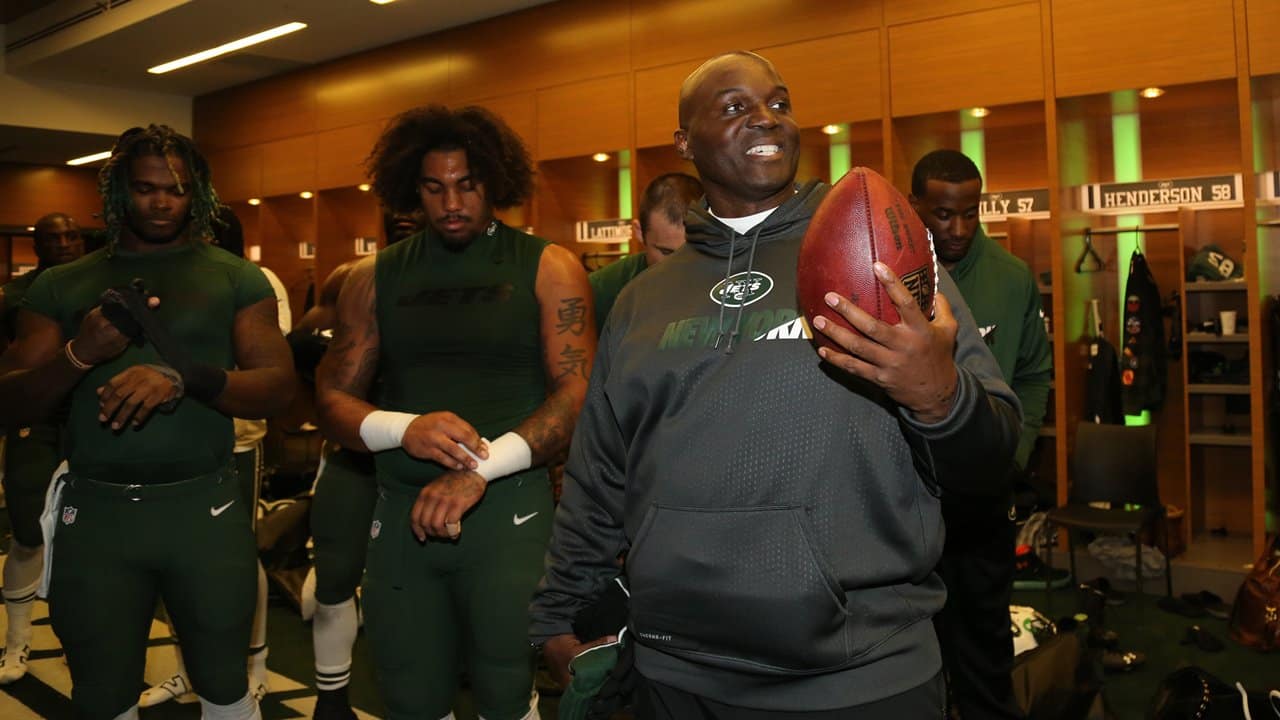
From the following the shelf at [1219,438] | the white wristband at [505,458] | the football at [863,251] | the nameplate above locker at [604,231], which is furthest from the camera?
the nameplate above locker at [604,231]

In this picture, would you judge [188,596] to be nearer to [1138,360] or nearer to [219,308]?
[219,308]

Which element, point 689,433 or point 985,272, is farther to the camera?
point 985,272

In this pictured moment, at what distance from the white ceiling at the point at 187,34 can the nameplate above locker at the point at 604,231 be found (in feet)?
5.25

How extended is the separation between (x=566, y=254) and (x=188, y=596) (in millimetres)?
1102

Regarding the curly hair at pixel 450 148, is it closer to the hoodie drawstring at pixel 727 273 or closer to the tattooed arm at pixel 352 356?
the tattooed arm at pixel 352 356

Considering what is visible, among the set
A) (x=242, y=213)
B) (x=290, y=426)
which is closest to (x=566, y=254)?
(x=290, y=426)

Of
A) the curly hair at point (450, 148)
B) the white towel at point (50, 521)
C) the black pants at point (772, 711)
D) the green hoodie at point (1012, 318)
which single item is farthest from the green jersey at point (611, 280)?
the black pants at point (772, 711)

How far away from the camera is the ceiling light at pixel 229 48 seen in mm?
7566

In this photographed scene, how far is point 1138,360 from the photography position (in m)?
5.23

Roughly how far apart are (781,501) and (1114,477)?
3.67m

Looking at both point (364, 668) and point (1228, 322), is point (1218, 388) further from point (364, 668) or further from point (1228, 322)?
point (364, 668)

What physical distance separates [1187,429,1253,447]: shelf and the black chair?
87cm

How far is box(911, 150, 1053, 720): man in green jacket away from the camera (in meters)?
2.48

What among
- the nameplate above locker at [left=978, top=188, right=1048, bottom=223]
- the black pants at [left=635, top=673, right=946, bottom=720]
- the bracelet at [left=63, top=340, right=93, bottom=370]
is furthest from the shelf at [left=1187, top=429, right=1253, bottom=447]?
the bracelet at [left=63, top=340, right=93, bottom=370]
